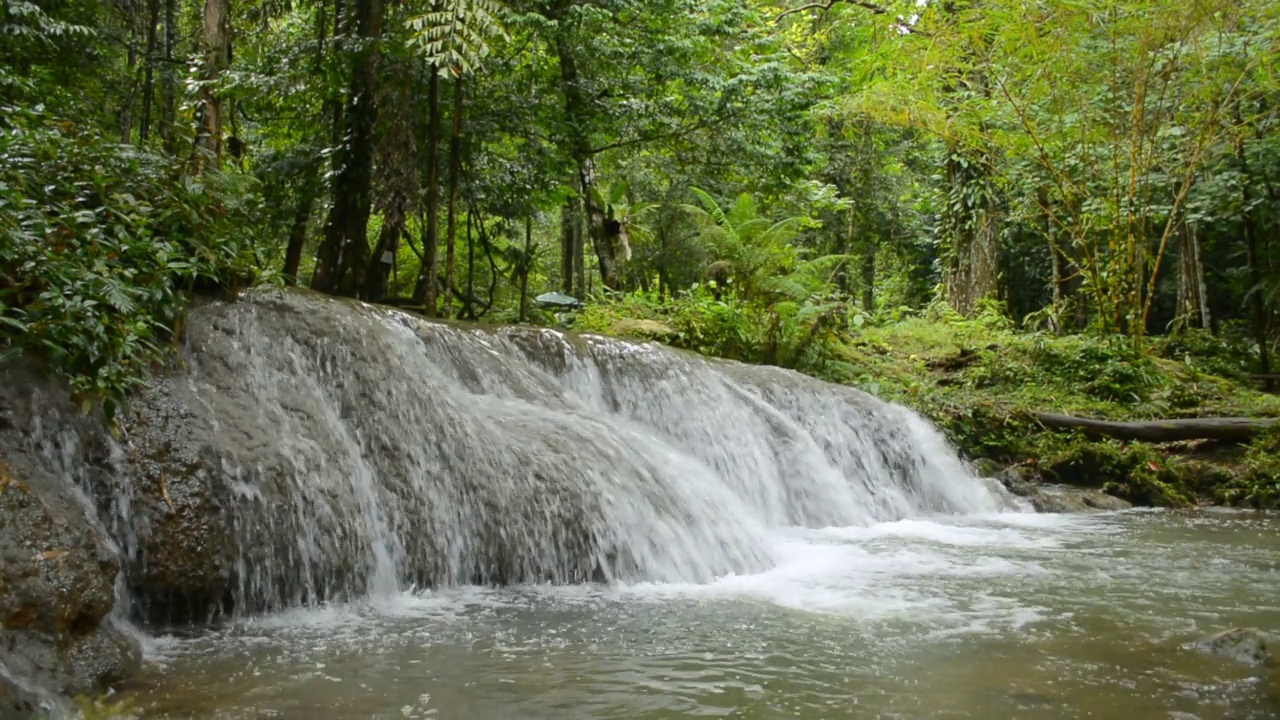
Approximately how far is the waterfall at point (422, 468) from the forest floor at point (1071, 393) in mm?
2977

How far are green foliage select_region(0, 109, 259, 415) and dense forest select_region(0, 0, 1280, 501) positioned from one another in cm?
102

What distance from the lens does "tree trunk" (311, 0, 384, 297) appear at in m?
9.38

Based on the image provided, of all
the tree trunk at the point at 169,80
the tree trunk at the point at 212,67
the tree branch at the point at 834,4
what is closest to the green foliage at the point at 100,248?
the tree trunk at the point at 212,67

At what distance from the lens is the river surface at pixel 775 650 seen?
307 cm

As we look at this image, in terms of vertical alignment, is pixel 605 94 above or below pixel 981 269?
above

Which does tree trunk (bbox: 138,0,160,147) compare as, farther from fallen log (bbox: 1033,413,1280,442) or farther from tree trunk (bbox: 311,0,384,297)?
fallen log (bbox: 1033,413,1280,442)

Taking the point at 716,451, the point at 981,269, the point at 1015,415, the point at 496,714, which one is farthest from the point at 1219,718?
the point at 981,269

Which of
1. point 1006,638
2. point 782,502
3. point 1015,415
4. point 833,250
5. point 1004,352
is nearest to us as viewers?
point 1006,638

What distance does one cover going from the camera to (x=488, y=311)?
14148mm

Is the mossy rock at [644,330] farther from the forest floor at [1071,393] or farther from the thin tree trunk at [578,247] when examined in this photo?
the thin tree trunk at [578,247]

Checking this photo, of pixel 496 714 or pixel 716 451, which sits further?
pixel 716 451

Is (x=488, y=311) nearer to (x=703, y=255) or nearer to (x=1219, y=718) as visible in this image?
(x=703, y=255)

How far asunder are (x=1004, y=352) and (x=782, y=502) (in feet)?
22.6

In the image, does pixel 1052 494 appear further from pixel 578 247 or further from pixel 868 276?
pixel 868 276
